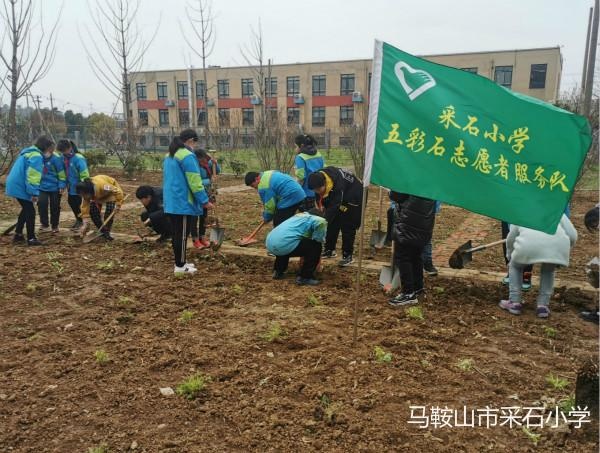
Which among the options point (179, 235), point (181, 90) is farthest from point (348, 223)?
point (181, 90)

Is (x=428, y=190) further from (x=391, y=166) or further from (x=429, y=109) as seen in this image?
(x=429, y=109)

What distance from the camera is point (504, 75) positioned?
139 feet

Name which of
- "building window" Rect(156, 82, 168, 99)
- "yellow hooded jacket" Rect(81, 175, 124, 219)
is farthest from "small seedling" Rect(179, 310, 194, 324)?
"building window" Rect(156, 82, 168, 99)

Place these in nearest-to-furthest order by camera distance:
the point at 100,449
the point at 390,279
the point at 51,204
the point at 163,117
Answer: the point at 100,449 → the point at 390,279 → the point at 51,204 → the point at 163,117

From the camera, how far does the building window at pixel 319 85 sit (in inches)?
1932

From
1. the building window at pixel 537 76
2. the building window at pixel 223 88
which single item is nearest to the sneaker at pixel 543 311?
the building window at pixel 537 76

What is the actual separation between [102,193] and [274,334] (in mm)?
4839

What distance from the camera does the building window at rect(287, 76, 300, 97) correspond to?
49938mm

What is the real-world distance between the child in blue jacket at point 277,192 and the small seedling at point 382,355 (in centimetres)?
275

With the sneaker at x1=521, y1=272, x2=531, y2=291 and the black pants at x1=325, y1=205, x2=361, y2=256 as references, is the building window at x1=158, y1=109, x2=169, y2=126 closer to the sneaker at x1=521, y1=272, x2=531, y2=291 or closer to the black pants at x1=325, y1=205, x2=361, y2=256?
the black pants at x1=325, y1=205, x2=361, y2=256

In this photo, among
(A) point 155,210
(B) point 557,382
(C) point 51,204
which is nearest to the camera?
(B) point 557,382

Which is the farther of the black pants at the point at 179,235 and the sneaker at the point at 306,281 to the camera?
the black pants at the point at 179,235

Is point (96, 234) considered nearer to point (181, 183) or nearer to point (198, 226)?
point (198, 226)

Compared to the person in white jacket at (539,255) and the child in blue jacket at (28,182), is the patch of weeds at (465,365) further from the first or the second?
the child in blue jacket at (28,182)
